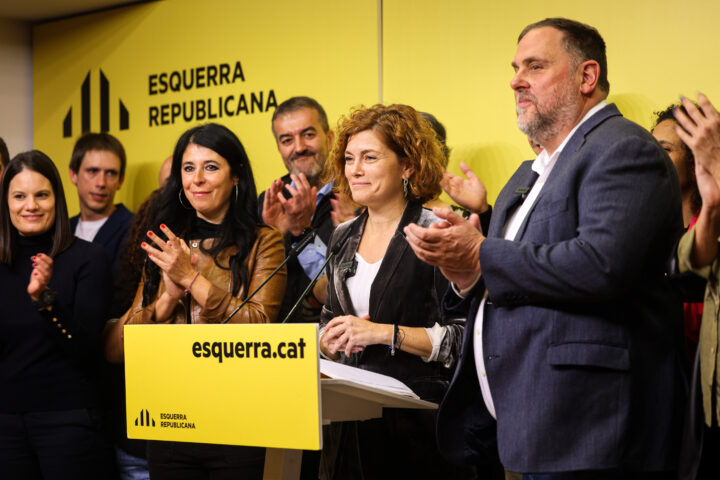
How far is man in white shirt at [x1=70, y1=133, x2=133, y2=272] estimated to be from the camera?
460 centimetres

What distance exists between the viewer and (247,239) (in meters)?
3.04

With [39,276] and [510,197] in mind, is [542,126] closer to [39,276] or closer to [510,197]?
[510,197]

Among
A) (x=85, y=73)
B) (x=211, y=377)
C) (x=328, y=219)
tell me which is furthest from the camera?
(x=85, y=73)

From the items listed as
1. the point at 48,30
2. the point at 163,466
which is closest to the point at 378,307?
the point at 163,466

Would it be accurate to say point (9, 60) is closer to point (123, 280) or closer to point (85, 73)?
point (85, 73)

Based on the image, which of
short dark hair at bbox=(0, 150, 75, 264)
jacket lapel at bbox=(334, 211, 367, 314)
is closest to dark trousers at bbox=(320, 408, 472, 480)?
jacket lapel at bbox=(334, 211, 367, 314)

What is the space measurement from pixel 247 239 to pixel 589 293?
159cm

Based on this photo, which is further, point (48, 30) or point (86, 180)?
point (48, 30)

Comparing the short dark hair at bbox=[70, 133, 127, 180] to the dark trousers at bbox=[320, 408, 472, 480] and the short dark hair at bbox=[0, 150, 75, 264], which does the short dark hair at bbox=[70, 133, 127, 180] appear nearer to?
the short dark hair at bbox=[0, 150, 75, 264]

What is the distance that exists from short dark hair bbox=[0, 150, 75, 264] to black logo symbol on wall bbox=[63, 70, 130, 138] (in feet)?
6.47

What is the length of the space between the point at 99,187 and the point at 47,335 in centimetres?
155

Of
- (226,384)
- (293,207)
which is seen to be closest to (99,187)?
(293,207)

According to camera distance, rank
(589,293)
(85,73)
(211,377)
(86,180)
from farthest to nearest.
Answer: (85,73) → (86,180) → (211,377) → (589,293)

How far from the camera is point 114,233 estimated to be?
4531mm
